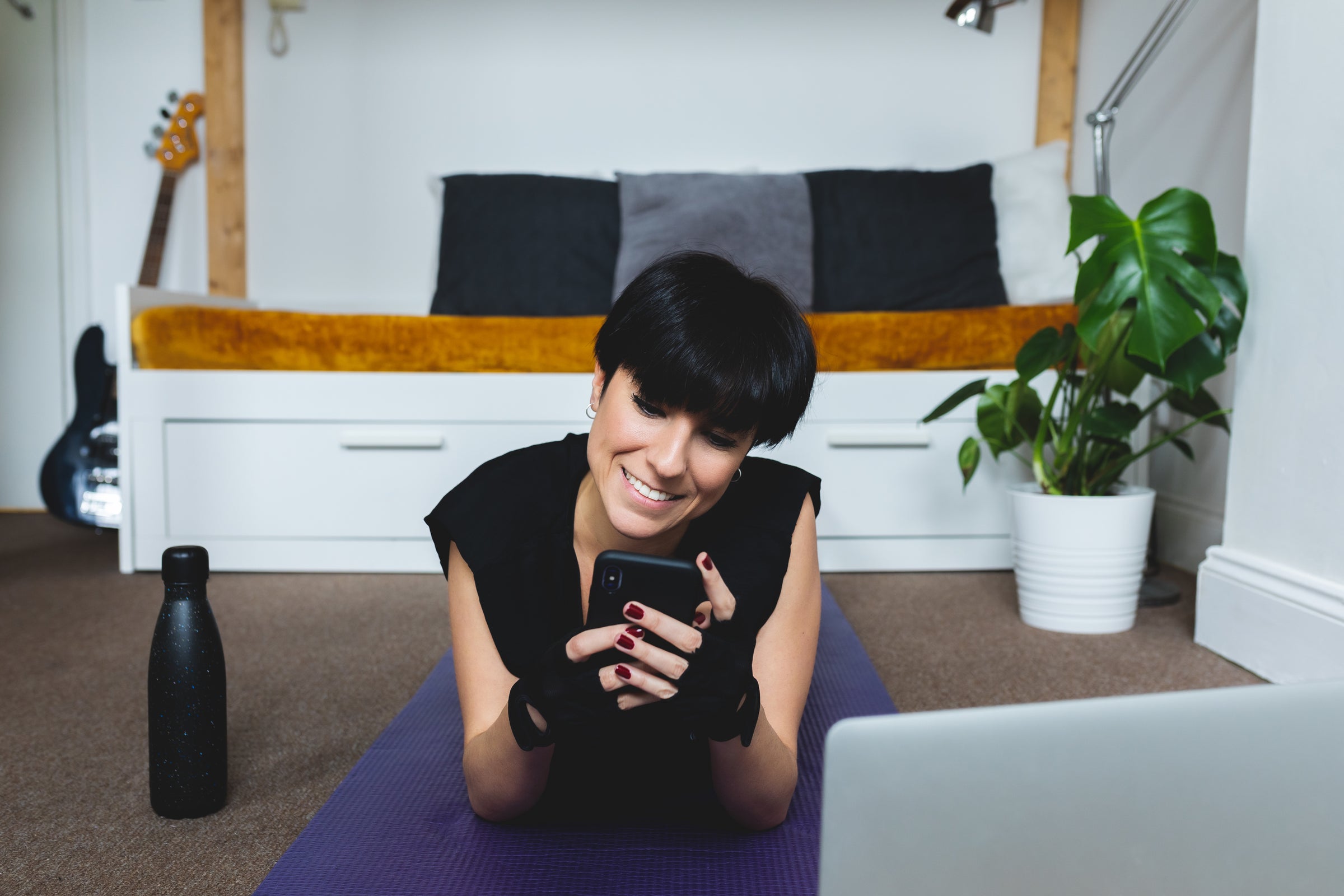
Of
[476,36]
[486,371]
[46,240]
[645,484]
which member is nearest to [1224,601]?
→ [645,484]

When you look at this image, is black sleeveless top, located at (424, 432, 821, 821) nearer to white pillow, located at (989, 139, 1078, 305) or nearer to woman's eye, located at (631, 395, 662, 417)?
woman's eye, located at (631, 395, 662, 417)

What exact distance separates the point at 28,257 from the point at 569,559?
281cm

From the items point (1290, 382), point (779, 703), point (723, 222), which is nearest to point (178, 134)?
point (723, 222)

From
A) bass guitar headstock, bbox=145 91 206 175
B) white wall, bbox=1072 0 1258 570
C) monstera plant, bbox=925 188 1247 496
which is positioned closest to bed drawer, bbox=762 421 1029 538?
monstera plant, bbox=925 188 1247 496

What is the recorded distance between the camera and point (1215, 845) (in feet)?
1.30

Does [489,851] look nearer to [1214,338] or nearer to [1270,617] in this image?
[1270,617]

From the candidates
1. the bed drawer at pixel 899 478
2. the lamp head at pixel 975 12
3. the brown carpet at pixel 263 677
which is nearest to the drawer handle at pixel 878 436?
the bed drawer at pixel 899 478

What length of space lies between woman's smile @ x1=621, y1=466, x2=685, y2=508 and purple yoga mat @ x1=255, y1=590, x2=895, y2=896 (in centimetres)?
31

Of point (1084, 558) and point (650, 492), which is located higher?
point (650, 492)

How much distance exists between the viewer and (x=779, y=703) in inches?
34.1

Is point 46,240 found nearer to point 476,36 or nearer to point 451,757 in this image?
point 476,36

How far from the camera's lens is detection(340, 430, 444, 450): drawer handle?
2.06 meters

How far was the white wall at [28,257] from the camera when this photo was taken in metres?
2.80

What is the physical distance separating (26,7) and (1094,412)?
10.4 feet
